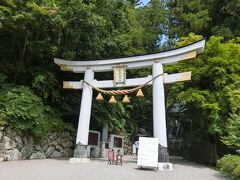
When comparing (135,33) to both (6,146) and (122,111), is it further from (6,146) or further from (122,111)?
(6,146)

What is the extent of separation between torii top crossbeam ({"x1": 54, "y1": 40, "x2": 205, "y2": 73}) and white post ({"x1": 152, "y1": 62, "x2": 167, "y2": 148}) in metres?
0.57

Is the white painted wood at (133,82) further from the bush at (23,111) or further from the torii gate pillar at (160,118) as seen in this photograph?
the bush at (23,111)

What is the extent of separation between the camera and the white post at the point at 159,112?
1430 cm

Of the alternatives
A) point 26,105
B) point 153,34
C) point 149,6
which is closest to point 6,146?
point 26,105

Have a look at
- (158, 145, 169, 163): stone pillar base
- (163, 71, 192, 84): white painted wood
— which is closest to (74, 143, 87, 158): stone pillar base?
(158, 145, 169, 163): stone pillar base

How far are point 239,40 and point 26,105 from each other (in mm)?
12087

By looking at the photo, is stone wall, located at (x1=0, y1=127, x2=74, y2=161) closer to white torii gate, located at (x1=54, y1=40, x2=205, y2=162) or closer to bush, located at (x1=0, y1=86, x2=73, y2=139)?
bush, located at (x1=0, y1=86, x2=73, y2=139)

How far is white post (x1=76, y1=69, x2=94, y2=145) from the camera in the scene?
1603cm

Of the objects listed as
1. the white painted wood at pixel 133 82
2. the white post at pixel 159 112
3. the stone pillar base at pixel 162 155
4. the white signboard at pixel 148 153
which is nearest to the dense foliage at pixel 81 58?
the white painted wood at pixel 133 82

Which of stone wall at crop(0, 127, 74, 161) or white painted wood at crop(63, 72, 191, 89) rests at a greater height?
white painted wood at crop(63, 72, 191, 89)

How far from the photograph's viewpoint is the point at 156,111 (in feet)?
47.8

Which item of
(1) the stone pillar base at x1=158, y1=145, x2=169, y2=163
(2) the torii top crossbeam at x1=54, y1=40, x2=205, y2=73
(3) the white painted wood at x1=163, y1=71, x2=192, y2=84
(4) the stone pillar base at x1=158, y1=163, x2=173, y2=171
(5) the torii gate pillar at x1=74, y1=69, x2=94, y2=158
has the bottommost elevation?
(4) the stone pillar base at x1=158, y1=163, x2=173, y2=171

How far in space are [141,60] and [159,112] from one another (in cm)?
285

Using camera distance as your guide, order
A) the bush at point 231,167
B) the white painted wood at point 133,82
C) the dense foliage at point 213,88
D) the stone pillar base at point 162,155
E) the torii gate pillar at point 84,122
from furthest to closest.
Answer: the torii gate pillar at point 84,122
the dense foliage at point 213,88
the white painted wood at point 133,82
the stone pillar base at point 162,155
the bush at point 231,167
